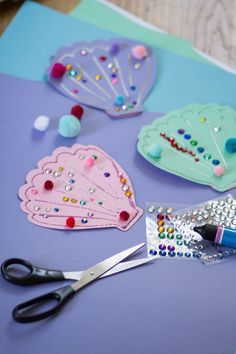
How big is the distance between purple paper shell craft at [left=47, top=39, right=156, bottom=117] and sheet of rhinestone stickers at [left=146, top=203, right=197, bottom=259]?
19 centimetres

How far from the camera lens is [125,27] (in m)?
0.92

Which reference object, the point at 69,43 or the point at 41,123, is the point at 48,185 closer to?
the point at 41,123

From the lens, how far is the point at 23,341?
1.82ft

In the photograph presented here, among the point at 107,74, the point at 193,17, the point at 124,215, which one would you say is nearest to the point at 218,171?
the point at 124,215

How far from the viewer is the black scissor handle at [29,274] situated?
0.59 meters

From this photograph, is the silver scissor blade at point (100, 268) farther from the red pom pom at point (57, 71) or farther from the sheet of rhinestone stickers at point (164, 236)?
the red pom pom at point (57, 71)

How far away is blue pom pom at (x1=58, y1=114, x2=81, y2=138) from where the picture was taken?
0.74m

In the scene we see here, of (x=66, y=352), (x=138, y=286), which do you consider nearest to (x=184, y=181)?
(x=138, y=286)

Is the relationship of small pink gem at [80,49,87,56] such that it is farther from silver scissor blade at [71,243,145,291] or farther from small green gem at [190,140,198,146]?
silver scissor blade at [71,243,145,291]

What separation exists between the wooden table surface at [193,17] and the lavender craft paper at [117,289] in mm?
290

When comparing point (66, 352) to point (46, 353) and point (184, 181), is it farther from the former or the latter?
point (184, 181)

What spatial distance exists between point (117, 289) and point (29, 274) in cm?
11

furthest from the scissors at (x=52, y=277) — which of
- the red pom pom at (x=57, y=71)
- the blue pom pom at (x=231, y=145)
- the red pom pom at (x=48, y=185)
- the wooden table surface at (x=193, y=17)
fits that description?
the wooden table surface at (x=193, y=17)

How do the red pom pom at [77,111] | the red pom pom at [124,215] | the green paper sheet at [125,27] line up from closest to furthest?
the red pom pom at [124,215], the red pom pom at [77,111], the green paper sheet at [125,27]
